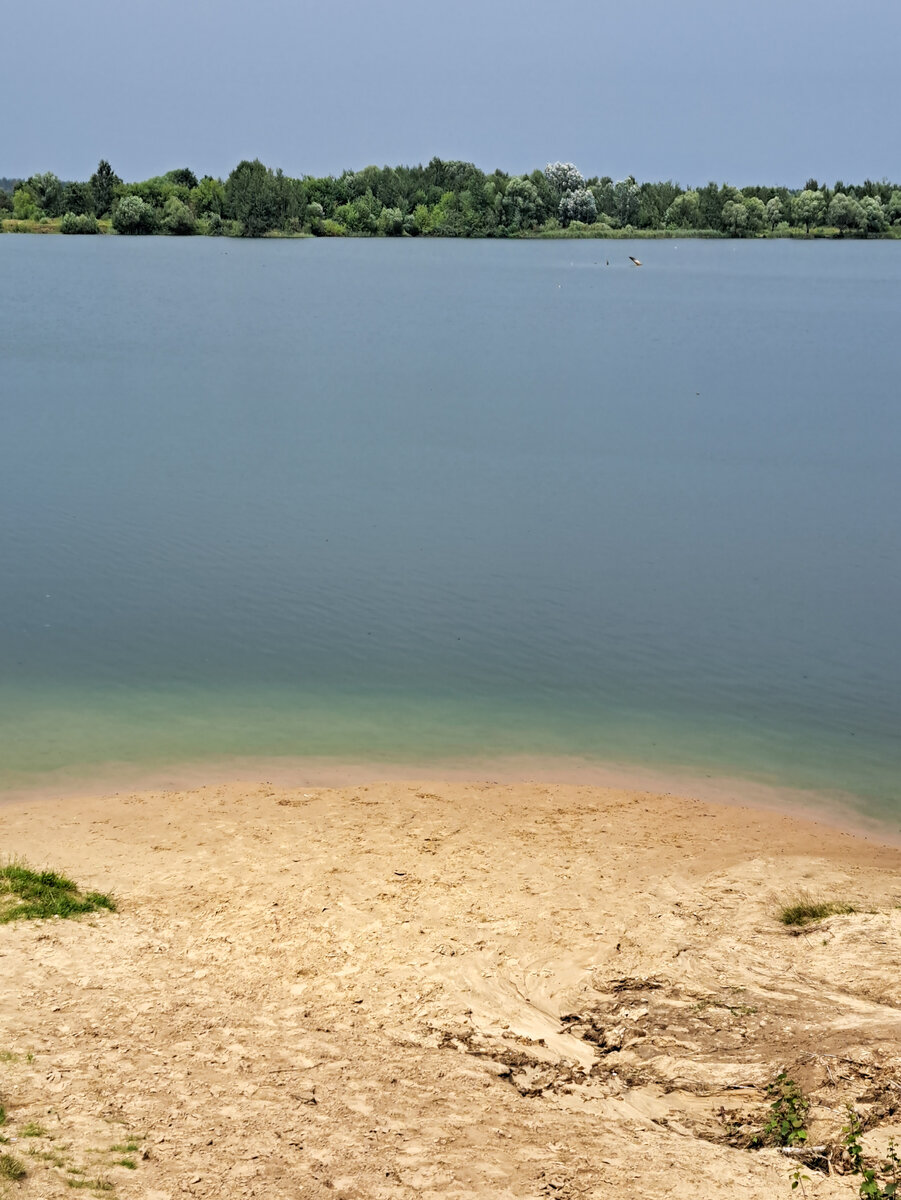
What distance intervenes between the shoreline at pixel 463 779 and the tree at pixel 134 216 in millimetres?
178224

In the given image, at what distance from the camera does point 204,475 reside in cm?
3023

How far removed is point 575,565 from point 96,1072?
16.4m

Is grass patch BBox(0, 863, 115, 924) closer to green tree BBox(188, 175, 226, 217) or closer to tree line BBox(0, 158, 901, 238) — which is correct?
tree line BBox(0, 158, 901, 238)

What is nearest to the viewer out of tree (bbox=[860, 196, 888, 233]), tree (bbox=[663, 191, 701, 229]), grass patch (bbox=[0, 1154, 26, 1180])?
grass patch (bbox=[0, 1154, 26, 1180])

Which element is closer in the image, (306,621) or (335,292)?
(306,621)

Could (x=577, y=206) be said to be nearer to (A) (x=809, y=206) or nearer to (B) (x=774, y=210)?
(B) (x=774, y=210)

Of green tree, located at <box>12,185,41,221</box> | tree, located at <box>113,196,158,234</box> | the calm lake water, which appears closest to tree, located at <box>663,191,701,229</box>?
tree, located at <box>113,196,158,234</box>

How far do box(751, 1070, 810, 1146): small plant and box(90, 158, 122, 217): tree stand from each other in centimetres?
20292

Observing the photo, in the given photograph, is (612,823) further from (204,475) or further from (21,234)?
(21,234)

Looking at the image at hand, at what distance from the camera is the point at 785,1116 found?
8195mm

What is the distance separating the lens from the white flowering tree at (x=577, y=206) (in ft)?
643

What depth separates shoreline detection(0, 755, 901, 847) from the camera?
15.4m

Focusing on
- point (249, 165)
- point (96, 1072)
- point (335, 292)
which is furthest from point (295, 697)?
point (249, 165)

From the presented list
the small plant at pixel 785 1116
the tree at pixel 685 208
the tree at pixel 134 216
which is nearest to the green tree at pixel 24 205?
the tree at pixel 134 216
